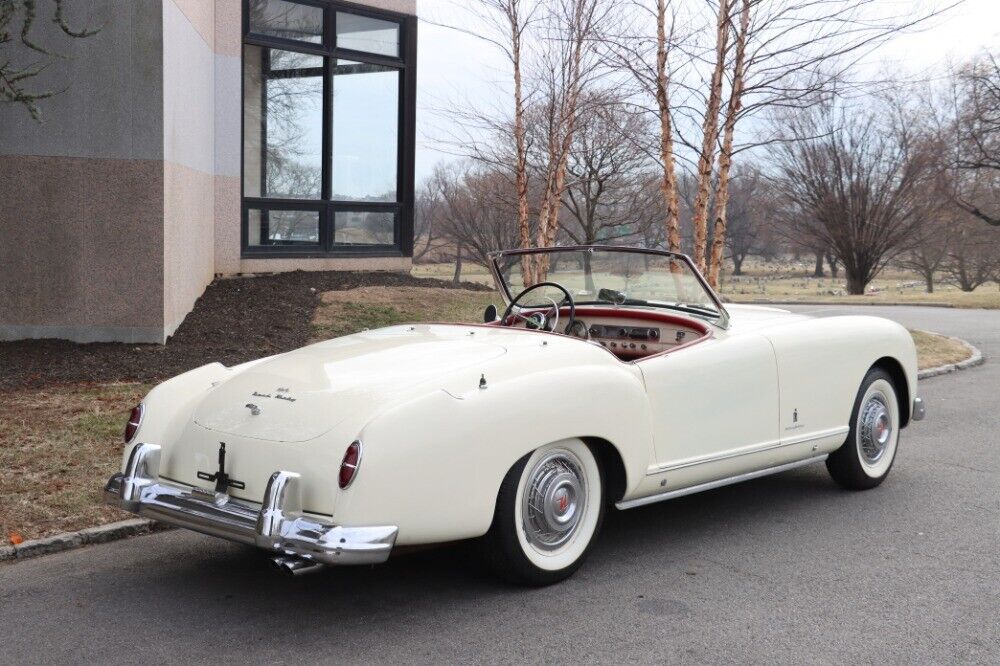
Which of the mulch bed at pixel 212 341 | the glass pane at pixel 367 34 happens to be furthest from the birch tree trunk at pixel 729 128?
the glass pane at pixel 367 34

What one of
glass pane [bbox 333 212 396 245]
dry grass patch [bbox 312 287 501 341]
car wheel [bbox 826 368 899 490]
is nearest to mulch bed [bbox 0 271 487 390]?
dry grass patch [bbox 312 287 501 341]

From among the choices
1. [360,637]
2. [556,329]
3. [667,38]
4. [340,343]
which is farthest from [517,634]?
[667,38]

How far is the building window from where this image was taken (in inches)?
583

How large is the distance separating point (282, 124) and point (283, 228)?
5.10ft

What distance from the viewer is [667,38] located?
12.2m

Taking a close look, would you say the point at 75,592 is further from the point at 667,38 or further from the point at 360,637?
the point at 667,38

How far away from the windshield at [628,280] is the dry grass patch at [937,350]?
7.22m

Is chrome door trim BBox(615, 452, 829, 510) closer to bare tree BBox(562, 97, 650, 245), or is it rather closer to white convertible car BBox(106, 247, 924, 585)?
white convertible car BBox(106, 247, 924, 585)

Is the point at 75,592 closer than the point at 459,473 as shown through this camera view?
No

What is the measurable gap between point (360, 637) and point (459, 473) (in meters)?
0.71

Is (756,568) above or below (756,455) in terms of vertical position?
below

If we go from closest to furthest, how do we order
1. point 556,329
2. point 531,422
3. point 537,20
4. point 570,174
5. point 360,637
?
1. point 360,637
2. point 531,422
3. point 556,329
4. point 537,20
5. point 570,174

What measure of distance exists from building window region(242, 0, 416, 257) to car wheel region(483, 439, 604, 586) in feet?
35.9

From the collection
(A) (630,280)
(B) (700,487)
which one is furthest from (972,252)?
(B) (700,487)
